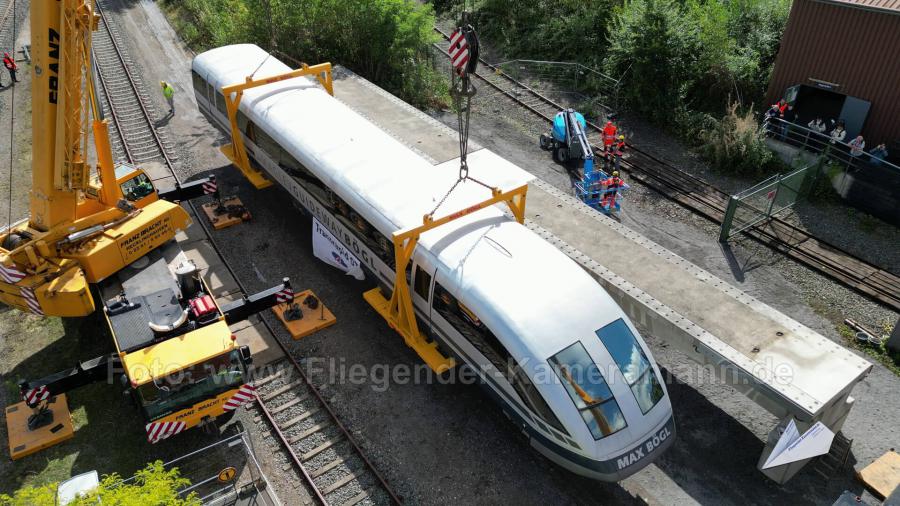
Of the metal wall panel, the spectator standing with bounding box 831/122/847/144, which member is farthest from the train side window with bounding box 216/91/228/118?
the spectator standing with bounding box 831/122/847/144

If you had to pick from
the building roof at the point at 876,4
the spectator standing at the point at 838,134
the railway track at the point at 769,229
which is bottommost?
the railway track at the point at 769,229

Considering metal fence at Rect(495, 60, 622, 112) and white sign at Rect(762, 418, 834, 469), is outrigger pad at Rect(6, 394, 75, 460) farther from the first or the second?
metal fence at Rect(495, 60, 622, 112)

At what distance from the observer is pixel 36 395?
12.8m

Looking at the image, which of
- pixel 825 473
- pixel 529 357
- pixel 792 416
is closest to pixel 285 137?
pixel 529 357

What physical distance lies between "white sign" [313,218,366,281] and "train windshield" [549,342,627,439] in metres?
6.98

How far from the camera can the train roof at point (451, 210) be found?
1154cm

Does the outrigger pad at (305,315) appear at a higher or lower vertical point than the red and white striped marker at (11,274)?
lower

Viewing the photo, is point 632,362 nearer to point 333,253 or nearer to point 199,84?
point 333,253

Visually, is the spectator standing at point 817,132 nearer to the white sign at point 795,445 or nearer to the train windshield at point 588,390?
the white sign at point 795,445

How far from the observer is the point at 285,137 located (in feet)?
57.4

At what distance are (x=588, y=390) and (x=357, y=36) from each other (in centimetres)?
2303

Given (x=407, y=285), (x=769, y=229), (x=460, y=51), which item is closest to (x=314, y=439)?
(x=407, y=285)

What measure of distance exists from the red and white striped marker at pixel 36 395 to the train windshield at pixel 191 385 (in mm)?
2487

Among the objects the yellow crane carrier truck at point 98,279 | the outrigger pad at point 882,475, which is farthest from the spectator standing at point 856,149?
the yellow crane carrier truck at point 98,279
